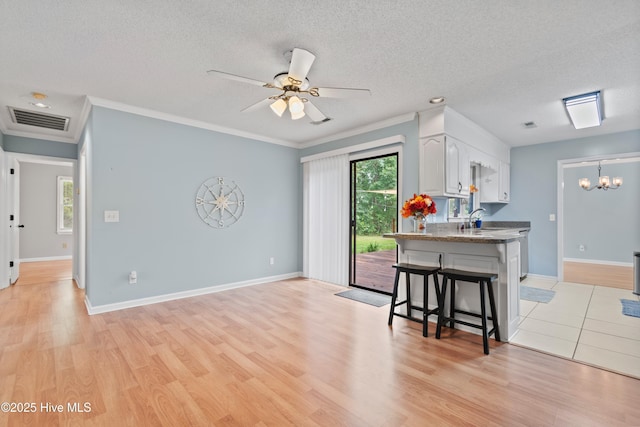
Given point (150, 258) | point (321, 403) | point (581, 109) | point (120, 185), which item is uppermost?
point (581, 109)

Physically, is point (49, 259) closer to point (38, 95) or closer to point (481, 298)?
point (38, 95)

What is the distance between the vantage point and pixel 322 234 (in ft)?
17.5

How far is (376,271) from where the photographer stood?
18.8ft

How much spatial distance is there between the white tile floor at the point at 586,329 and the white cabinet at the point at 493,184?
1925mm

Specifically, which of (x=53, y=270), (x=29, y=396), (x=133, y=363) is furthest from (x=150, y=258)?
(x=53, y=270)

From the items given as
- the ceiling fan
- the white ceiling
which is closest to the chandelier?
the white ceiling

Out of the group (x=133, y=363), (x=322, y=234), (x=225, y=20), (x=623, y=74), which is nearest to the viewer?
(x=225, y=20)

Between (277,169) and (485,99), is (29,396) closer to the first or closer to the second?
(277,169)

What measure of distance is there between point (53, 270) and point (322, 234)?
5777mm

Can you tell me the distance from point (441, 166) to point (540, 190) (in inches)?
127

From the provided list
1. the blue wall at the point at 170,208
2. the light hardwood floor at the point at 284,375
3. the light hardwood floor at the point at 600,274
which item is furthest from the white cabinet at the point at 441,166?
the light hardwood floor at the point at 600,274

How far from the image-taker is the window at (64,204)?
7.55 metres

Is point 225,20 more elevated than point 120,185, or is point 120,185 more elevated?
point 225,20

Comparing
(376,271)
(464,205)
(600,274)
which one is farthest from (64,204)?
(600,274)
